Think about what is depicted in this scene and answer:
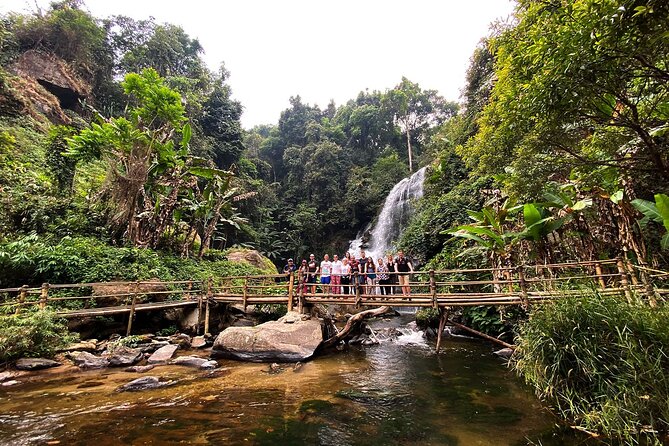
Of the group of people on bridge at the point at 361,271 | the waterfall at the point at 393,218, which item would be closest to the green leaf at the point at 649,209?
the group of people on bridge at the point at 361,271

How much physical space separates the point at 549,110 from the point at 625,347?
2.99 m

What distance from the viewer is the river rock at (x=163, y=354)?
718 centimetres

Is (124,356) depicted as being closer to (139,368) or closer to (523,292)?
(139,368)

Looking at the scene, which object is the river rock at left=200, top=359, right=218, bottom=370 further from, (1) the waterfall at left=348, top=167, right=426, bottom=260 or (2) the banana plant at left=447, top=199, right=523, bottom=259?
(1) the waterfall at left=348, top=167, right=426, bottom=260

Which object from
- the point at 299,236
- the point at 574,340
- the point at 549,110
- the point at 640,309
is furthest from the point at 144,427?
the point at 299,236

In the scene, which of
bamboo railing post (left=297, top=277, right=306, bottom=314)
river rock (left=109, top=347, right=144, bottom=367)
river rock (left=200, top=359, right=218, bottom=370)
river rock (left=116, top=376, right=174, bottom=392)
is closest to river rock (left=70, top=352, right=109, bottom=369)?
river rock (left=109, top=347, right=144, bottom=367)

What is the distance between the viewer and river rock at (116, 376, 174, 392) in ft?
17.5

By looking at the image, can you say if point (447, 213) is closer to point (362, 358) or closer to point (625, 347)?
point (362, 358)

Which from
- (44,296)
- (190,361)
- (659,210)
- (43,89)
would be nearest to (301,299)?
(190,361)

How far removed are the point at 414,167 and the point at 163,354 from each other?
28.6 meters

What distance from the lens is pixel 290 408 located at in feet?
15.3

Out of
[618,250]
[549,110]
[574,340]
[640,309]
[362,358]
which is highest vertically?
[549,110]

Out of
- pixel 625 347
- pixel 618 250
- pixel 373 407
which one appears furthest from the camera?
pixel 618 250

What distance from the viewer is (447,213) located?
45.5ft
